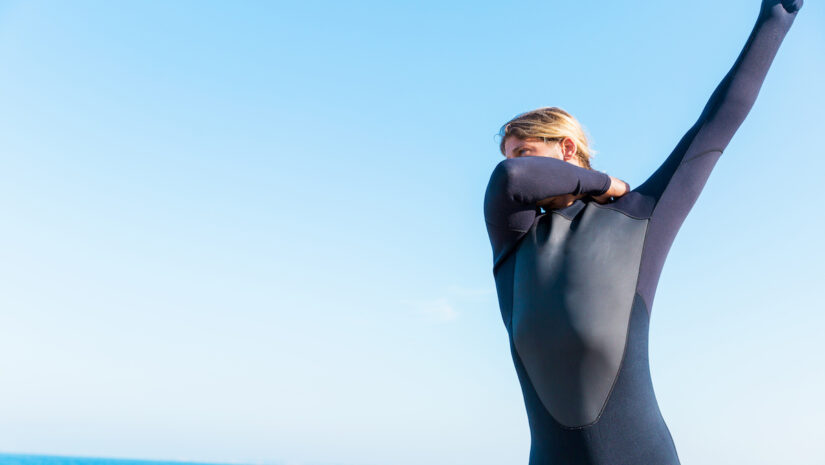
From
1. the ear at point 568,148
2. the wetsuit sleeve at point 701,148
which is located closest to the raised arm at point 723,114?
the wetsuit sleeve at point 701,148

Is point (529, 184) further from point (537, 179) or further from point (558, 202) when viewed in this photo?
point (558, 202)

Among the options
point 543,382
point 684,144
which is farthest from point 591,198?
point 543,382

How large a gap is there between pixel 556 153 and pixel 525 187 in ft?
1.44

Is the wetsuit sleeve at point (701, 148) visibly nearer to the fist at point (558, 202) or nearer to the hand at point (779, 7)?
the hand at point (779, 7)

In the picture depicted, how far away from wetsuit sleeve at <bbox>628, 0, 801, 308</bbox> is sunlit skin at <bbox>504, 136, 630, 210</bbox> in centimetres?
7

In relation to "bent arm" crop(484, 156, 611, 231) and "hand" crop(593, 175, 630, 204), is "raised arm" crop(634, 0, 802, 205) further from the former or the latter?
"bent arm" crop(484, 156, 611, 231)

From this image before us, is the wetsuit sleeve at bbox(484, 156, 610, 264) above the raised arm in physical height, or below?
below

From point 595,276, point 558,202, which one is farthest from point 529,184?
point 595,276

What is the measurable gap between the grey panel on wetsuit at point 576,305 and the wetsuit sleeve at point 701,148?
8 centimetres

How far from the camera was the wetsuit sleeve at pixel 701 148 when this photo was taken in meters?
2.26

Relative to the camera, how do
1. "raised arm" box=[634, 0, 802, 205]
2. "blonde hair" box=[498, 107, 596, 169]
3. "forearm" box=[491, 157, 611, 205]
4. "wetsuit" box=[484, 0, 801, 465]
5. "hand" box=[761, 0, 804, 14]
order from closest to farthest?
"wetsuit" box=[484, 0, 801, 465], "forearm" box=[491, 157, 611, 205], "raised arm" box=[634, 0, 802, 205], "hand" box=[761, 0, 804, 14], "blonde hair" box=[498, 107, 596, 169]

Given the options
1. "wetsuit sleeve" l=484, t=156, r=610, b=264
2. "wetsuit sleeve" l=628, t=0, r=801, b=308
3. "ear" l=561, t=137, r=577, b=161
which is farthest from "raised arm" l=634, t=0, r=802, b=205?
"ear" l=561, t=137, r=577, b=161

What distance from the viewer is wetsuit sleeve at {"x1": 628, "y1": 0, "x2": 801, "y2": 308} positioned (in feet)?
7.41

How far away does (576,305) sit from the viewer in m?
2.07
